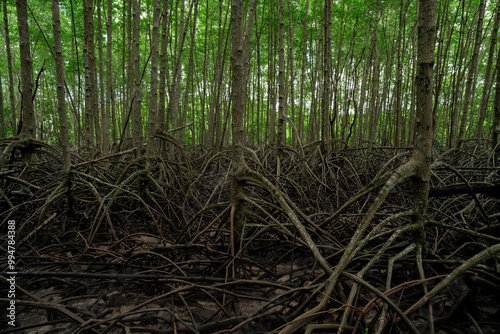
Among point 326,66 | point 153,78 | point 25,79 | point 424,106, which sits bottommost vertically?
point 424,106

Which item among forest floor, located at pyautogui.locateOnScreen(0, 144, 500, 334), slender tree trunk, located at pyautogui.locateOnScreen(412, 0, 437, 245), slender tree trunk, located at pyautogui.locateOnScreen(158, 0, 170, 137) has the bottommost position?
forest floor, located at pyautogui.locateOnScreen(0, 144, 500, 334)

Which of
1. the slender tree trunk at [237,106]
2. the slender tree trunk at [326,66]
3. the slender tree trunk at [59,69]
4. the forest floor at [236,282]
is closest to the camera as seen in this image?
the forest floor at [236,282]

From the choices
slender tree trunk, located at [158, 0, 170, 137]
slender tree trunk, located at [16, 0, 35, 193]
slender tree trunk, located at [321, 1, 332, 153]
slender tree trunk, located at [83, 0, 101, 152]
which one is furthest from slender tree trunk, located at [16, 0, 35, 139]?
slender tree trunk, located at [321, 1, 332, 153]

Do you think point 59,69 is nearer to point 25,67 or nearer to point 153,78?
point 25,67

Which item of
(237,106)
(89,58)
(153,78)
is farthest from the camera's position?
(89,58)

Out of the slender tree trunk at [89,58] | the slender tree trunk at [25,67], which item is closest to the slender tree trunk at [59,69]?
the slender tree trunk at [25,67]

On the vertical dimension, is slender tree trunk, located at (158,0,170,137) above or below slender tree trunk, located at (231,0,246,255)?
above

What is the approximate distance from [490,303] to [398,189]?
2317mm

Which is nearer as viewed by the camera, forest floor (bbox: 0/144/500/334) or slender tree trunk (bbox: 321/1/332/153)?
forest floor (bbox: 0/144/500/334)

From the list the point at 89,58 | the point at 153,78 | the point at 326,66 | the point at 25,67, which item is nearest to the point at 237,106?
the point at 153,78

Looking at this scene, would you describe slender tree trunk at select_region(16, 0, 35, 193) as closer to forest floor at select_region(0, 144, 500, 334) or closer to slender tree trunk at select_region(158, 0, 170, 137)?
forest floor at select_region(0, 144, 500, 334)

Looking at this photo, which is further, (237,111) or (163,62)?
(163,62)

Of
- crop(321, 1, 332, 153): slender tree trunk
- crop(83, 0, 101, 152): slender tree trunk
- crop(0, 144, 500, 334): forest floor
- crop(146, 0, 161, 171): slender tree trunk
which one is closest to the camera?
crop(0, 144, 500, 334): forest floor

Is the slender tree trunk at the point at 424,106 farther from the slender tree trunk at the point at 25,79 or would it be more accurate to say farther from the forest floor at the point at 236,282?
the slender tree trunk at the point at 25,79
